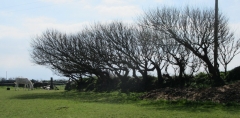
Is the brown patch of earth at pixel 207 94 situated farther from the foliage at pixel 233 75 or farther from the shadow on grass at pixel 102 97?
the foliage at pixel 233 75

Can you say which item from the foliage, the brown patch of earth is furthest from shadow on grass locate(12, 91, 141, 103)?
the foliage

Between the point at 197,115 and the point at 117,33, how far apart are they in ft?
62.0

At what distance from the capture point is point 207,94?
1580cm

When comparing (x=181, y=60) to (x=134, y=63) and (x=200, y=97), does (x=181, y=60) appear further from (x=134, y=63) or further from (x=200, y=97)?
(x=200, y=97)

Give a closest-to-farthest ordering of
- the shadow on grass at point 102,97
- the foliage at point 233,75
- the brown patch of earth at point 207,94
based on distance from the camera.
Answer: the brown patch of earth at point 207,94, the shadow on grass at point 102,97, the foliage at point 233,75

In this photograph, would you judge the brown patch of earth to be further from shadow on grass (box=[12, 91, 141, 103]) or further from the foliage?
the foliage

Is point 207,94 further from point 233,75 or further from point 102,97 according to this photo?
point 102,97

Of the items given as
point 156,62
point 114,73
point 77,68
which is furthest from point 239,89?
point 77,68

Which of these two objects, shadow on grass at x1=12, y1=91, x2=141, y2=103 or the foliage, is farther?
the foliage

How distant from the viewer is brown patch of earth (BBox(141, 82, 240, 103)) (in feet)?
48.4

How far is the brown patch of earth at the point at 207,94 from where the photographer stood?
14.8 m

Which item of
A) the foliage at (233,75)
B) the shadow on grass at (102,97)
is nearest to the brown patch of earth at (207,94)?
the shadow on grass at (102,97)

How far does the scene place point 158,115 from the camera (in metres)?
11.2

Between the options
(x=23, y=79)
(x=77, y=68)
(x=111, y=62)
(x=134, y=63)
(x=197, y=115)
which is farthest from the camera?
(x=23, y=79)
